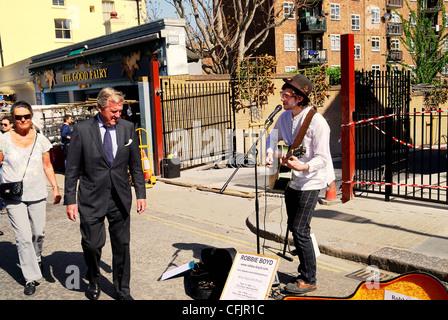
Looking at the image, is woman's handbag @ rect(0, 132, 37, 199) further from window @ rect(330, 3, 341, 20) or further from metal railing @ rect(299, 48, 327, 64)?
window @ rect(330, 3, 341, 20)

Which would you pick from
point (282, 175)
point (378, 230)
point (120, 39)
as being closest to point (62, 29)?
point (120, 39)

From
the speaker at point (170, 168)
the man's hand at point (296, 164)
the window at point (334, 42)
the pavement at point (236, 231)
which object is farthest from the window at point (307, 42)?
the man's hand at point (296, 164)

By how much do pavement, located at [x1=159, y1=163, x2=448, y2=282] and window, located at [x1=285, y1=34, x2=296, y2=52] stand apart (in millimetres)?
38923

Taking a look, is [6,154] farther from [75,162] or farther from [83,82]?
[83,82]

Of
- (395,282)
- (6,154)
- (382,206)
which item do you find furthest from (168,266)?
(382,206)

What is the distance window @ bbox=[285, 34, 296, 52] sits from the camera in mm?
46125

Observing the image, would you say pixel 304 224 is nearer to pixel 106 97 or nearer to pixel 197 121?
pixel 106 97

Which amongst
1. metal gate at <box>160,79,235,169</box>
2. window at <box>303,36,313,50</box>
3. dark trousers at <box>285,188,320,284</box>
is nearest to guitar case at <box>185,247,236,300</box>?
dark trousers at <box>285,188,320,284</box>

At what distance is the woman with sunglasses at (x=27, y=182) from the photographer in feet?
16.6

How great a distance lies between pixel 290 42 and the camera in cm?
4653

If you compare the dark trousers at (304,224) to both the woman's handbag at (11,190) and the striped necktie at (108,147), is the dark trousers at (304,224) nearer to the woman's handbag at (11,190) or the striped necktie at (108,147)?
the striped necktie at (108,147)

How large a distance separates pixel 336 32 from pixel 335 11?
221cm

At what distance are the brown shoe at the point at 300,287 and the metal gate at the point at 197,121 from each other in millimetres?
8787

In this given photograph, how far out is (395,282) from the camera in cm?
356
